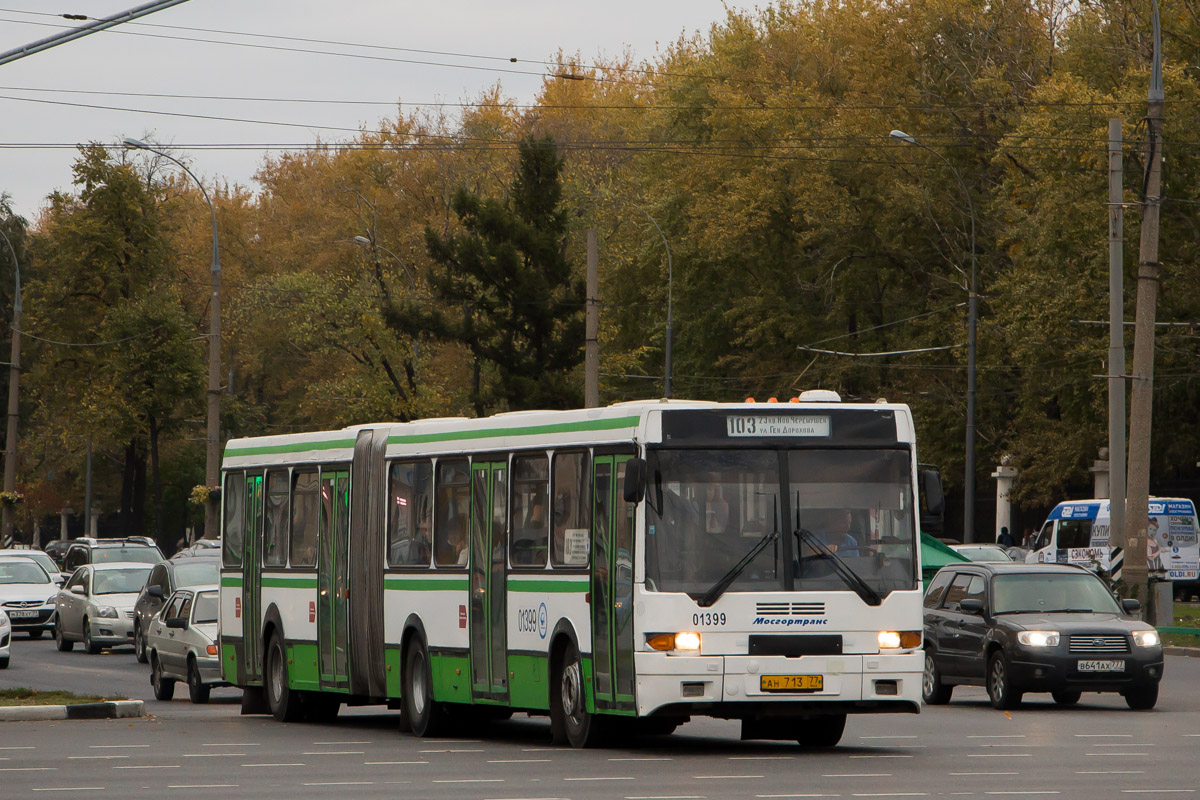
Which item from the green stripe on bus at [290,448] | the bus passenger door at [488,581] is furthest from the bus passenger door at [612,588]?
the green stripe on bus at [290,448]

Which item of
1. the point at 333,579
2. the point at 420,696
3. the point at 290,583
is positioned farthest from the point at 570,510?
the point at 290,583

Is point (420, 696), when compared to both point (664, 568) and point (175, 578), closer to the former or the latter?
point (664, 568)

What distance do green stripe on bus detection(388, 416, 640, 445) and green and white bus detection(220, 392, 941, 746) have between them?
0.02 metres

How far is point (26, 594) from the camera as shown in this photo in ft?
135

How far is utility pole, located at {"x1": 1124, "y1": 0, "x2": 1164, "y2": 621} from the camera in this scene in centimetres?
3172

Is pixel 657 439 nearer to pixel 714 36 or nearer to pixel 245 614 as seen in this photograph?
pixel 245 614

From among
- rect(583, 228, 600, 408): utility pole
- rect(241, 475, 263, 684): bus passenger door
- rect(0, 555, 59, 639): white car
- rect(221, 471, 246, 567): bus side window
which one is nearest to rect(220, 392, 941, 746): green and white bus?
rect(241, 475, 263, 684): bus passenger door

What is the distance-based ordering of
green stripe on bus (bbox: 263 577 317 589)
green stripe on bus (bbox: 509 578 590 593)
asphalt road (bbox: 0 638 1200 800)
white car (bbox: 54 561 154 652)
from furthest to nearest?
white car (bbox: 54 561 154 652), green stripe on bus (bbox: 263 577 317 589), green stripe on bus (bbox: 509 578 590 593), asphalt road (bbox: 0 638 1200 800)

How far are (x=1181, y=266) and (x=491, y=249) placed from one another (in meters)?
20.7

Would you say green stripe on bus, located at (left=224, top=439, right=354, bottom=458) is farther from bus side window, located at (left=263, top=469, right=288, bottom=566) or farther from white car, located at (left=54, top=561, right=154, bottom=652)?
white car, located at (left=54, top=561, right=154, bottom=652)

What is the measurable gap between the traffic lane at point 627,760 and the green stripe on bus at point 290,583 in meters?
1.40

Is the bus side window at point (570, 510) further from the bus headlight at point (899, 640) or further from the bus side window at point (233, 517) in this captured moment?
the bus side window at point (233, 517)

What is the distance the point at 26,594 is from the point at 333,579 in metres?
23.0

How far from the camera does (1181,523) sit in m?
48.2
